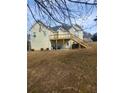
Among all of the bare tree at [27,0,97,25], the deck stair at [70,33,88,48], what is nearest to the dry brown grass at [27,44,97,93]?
the deck stair at [70,33,88,48]

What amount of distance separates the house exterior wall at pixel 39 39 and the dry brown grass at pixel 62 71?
0.04 meters

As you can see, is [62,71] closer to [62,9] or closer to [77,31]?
[77,31]

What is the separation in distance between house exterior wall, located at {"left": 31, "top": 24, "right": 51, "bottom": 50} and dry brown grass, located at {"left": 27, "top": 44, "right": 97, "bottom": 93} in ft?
0.14

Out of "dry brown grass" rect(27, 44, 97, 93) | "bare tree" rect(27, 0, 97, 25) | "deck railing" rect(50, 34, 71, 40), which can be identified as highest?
"bare tree" rect(27, 0, 97, 25)

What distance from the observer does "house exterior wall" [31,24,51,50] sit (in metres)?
1.75

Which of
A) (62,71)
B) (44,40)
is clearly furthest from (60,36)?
(62,71)

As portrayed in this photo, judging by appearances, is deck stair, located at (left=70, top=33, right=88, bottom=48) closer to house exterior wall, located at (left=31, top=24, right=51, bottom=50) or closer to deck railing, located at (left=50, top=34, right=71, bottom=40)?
deck railing, located at (left=50, top=34, right=71, bottom=40)

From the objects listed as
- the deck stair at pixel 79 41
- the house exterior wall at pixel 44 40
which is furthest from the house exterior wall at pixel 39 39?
the deck stair at pixel 79 41

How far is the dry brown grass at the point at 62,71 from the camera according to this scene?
1747 millimetres

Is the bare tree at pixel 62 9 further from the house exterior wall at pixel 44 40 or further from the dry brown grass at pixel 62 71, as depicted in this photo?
the dry brown grass at pixel 62 71
